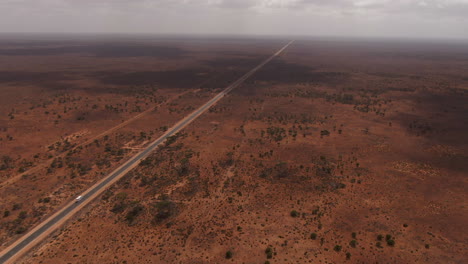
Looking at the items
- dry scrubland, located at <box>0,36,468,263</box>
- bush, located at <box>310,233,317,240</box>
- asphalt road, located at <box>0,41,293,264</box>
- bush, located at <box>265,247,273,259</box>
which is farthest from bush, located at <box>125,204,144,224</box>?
bush, located at <box>310,233,317,240</box>

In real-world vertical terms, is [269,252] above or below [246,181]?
below

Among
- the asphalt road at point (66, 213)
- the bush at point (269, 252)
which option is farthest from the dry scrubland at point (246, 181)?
the asphalt road at point (66, 213)

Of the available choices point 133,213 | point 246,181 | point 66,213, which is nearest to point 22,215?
point 66,213

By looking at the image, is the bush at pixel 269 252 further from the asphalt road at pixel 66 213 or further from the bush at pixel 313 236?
the asphalt road at pixel 66 213

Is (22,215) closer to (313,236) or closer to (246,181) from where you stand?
(246,181)

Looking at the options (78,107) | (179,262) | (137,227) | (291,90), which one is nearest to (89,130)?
(78,107)

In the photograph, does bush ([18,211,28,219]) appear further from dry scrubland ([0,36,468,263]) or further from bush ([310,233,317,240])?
bush ([310,233,317,240])

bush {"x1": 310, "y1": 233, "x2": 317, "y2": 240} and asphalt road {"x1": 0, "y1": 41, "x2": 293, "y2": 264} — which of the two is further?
bush {"x1": 310, "y1": 233, "x2": 317, "y2": 240}

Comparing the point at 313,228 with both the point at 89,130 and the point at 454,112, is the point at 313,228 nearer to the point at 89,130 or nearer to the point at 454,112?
the point at 89,130
